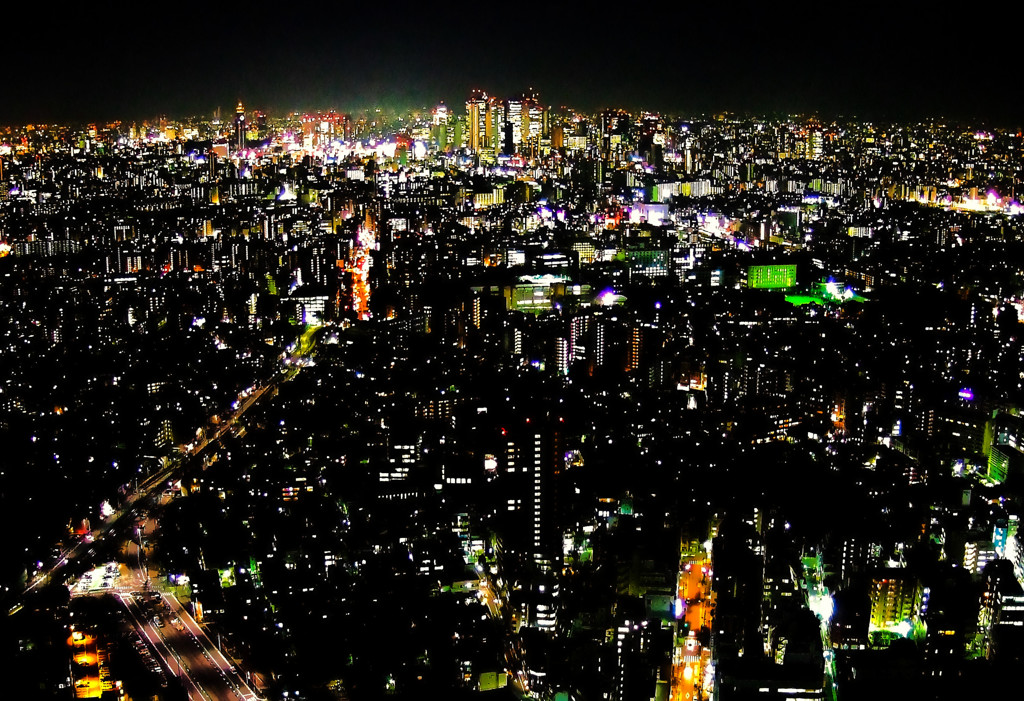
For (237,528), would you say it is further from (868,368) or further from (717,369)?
(868,368)

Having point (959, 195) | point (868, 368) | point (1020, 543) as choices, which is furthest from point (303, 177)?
point (1020, 543)

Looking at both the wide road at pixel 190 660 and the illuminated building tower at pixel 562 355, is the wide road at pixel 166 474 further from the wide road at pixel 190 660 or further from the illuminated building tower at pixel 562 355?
the illuminated building tower at pixel 562 355

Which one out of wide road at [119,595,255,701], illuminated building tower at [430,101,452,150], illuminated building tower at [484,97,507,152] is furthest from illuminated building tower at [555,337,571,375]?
illuminated building tower at [484,97,507,152]

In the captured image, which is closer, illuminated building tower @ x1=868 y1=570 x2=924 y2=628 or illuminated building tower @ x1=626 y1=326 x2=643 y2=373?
illuminated building tower @ x1=868 y1=570 x2=924 y2=628

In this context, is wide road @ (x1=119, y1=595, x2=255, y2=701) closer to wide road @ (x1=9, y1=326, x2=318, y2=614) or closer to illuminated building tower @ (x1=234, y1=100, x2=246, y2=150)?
wide road @ (x1=9, y1=326, x2=318, y2=614)

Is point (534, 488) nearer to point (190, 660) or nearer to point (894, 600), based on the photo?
point (894, 600)

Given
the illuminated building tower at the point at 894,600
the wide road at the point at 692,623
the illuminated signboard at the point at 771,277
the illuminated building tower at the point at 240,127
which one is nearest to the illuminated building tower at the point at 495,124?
the illuminated building tower at the point at 240,127
